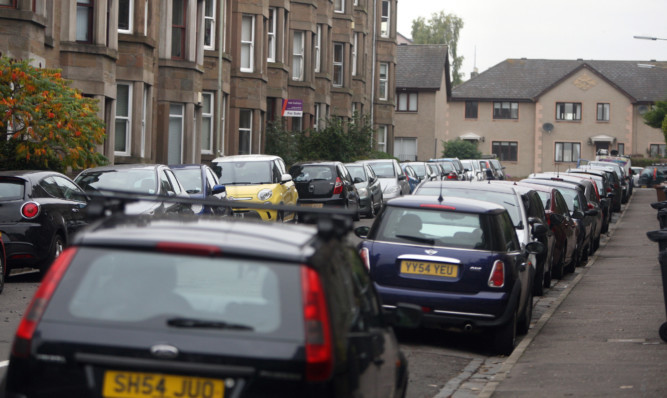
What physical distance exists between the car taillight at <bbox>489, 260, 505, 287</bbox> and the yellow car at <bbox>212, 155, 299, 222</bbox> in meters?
12.5

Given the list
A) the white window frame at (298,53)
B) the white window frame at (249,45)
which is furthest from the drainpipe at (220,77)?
the white window frame at (298,53)

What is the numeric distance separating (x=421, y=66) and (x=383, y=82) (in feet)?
61.2

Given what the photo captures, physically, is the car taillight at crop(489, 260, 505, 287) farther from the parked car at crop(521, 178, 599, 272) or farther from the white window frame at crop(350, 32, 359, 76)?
the white window frame at crop(350, 32, 359, 76)

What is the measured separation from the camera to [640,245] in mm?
27422

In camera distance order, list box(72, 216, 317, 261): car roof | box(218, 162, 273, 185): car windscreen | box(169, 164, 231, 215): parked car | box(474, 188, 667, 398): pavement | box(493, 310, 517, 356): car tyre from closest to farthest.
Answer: box(72, 216, 317, 261): car roof → box(474, 188, 667, 398): pavement → box(493, 310, 517, 356): car tyre → box(169, 164, 231, 215): parked car → box(218, 162, 273, 185): car windscreen

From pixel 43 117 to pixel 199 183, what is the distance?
10.1ft

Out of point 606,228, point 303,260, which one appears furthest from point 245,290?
point 606,228

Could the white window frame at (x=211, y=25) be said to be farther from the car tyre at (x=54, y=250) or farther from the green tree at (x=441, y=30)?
the green tree at (x=441, y=30)

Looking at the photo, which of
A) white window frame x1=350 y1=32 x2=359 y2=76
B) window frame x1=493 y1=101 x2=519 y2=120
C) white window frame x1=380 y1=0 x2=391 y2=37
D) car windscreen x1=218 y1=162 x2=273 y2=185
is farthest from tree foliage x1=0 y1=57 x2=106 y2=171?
window frame x1=493 y1=101 x2=519 y2=120

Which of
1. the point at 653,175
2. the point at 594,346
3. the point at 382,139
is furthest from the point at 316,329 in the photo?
the point at 653,175

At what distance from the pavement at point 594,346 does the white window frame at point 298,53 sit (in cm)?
2861

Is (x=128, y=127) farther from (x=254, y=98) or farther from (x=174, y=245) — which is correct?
(x=174, y=245)

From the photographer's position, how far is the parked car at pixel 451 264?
35.3 ft

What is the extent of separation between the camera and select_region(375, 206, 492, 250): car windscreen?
11.0 meters
